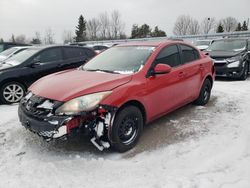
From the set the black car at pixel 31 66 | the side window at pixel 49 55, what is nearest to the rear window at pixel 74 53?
the black car at pixel 31 66

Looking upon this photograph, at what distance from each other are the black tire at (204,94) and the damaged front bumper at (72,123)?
10.1ft

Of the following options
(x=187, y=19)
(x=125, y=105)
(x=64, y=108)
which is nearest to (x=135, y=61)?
(x=125, y=105)

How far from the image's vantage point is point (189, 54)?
5473 mm

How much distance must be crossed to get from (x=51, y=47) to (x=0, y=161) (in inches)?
179

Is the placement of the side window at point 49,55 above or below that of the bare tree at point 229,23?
below

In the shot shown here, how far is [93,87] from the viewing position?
353 cm

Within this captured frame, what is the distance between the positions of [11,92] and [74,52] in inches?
90.9

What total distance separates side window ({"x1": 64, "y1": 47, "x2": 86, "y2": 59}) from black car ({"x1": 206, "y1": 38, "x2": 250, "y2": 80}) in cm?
521

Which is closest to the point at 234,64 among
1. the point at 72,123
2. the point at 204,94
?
the point at 204,94

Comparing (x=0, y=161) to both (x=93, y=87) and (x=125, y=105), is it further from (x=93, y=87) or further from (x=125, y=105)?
(x=125, y=105)

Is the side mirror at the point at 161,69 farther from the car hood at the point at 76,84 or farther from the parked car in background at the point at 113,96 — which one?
the car hood at the point at 76,84

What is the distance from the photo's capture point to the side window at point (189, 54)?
525 centimetres

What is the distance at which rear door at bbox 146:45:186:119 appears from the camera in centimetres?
414

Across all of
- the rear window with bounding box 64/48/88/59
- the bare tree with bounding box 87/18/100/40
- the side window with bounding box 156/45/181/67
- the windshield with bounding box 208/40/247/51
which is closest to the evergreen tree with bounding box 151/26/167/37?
the bare tree with bounding box 87/18/100/40
